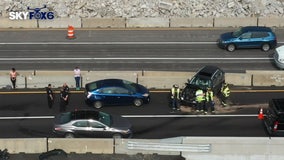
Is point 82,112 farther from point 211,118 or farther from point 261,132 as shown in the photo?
point 261,132

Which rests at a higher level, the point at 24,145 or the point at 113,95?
the point at 113,95

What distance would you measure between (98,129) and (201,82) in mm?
7346

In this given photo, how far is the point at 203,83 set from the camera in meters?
28.7

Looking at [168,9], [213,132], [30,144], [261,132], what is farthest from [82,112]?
[168,9]

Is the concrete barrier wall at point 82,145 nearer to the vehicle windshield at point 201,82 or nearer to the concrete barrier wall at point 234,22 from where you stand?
the vehicle windshield at point 201,82

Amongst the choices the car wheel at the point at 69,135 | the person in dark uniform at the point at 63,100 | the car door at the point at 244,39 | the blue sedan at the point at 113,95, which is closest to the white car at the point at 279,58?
the car door at the point at 244,39

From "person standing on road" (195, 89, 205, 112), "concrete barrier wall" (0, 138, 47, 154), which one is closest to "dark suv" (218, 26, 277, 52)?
"person standing on road" (195, 89, 205, 112)

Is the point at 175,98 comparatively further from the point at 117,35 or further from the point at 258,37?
the point at 117,35

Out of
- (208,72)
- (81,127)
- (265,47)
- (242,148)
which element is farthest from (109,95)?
(265,47)

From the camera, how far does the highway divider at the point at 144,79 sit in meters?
30.8

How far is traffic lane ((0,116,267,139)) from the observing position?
25.3m

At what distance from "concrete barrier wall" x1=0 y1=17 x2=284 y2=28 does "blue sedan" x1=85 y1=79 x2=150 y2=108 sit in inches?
549

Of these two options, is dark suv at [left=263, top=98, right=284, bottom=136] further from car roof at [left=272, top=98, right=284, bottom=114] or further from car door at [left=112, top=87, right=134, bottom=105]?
car door at [left=112, top=87, right=134, bottom=105]

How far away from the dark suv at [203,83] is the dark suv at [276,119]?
4372mm
